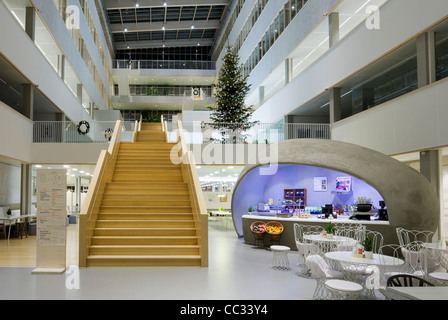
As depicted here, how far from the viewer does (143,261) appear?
8.41m

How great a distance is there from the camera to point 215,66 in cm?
4200

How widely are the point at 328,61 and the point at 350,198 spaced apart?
686cm

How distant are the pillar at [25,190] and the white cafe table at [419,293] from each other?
16033 millimetres

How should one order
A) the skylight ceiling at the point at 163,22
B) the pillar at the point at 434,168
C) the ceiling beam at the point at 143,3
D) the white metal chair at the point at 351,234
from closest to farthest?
the white metal chair at the point at 351,234 → the pillar at the point at 434,168 → the ceiling beam at the point at 143,3 → the skylight ceiling at the point at 163,22

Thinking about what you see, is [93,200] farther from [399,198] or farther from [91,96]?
[91,96]

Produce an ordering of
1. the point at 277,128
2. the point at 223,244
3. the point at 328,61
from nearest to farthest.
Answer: the point at 223,244, the point at 328,61, the point at 277,128

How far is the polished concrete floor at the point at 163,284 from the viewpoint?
6237 millimetres

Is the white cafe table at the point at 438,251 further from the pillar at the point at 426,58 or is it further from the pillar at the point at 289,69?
the pillar at the point at 289,69

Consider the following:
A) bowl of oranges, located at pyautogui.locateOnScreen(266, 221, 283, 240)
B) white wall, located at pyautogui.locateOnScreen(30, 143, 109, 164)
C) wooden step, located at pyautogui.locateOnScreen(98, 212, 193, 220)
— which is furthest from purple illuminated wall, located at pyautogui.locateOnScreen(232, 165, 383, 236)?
white wall, located at pyautogui.locateOnScreen(30, 143, 109, 164)

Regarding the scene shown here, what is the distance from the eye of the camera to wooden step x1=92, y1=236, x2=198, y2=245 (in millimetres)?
8953

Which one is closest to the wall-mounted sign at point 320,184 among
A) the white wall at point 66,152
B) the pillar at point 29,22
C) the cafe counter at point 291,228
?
the cafe counter at point 291,228

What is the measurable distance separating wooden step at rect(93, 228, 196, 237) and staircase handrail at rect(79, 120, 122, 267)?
29 cm

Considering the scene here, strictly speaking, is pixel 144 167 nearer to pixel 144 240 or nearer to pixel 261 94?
pixel 144 240
